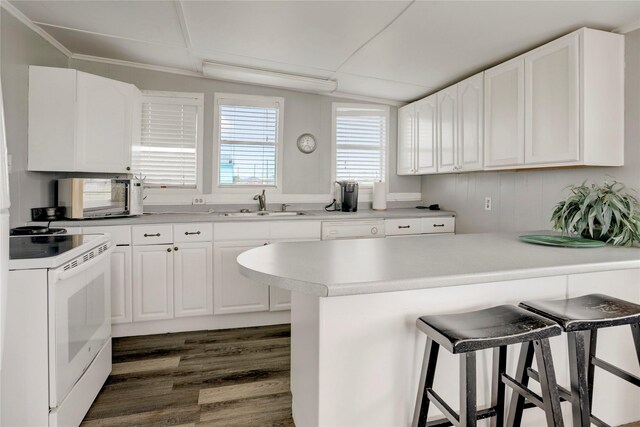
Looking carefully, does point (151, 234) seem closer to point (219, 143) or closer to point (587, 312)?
point (219, 143)

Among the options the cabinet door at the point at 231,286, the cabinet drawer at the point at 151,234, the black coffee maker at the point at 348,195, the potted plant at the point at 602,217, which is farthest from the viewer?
the black coffee maker at the point at 348,195

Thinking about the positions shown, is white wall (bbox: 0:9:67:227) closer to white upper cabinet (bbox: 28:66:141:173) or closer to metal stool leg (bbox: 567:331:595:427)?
white upper cabinet (bbox: 28:66:141:173)

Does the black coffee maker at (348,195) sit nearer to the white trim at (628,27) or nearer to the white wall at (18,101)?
the white trim at (628,27)

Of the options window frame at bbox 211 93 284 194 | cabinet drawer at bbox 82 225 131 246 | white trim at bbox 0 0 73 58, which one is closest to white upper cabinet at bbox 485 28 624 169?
window frame at bbox 211 93 284 194

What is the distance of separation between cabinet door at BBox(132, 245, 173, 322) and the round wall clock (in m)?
1.72

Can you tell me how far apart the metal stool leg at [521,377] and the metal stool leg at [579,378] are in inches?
5.6

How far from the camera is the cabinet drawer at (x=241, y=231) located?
9.67 ft

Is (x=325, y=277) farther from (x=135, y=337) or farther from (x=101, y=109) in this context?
(x=101, y=109)

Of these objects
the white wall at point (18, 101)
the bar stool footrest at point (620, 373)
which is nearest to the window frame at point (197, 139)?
the white wall at point (18, 101)

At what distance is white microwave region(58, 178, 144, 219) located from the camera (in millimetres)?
2607

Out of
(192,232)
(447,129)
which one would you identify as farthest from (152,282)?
(447,129)

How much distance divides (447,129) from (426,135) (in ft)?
1.20

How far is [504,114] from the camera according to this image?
2.63m

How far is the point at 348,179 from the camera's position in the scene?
13.4ft
